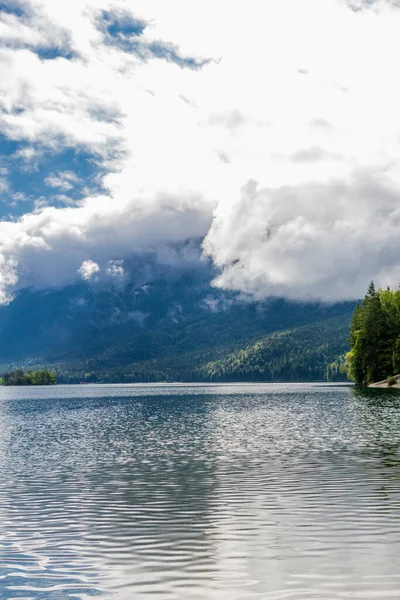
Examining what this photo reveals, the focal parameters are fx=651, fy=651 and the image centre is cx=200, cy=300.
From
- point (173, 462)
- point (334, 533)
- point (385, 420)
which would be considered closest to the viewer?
point (334, 533)

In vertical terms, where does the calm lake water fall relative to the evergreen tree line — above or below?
below

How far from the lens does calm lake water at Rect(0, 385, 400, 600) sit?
17781 millimetres

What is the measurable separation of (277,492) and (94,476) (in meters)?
13.0

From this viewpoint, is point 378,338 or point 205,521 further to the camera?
point 378,338

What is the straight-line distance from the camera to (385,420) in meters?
72.9

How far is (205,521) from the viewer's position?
25.9m

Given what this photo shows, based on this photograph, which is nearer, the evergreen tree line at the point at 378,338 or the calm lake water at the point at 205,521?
the calm lake water at the point at 205,521

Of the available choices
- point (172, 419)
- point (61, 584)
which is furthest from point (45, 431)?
point (61, 584)

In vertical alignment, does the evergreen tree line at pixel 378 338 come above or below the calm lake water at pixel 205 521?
above

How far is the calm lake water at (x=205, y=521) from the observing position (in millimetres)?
17781

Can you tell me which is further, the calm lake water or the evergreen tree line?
the evergreen tree line

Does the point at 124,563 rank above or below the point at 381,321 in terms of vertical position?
below

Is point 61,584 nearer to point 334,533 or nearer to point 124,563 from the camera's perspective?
point 124,563

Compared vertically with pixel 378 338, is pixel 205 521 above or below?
below
